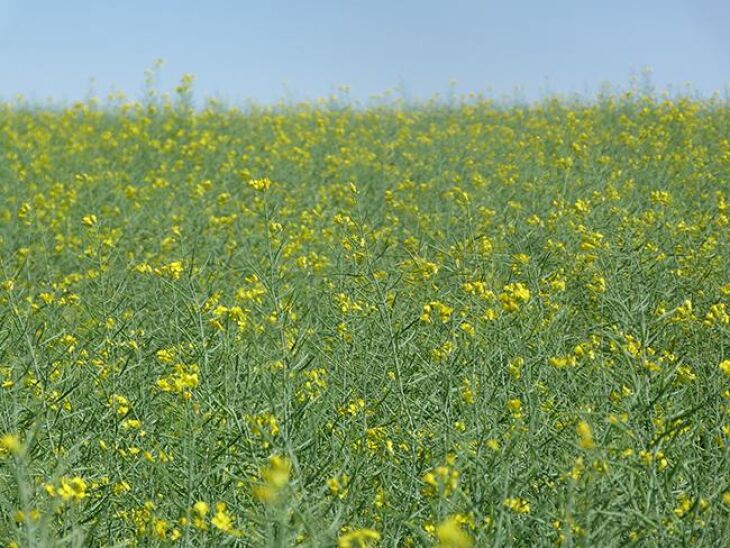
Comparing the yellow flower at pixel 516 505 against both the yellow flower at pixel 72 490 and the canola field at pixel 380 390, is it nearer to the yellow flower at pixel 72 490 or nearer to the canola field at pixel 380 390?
the canola field at pixel 380 390

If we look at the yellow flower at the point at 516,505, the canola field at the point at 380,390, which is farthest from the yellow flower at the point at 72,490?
the yellow flower at the point at 516,505

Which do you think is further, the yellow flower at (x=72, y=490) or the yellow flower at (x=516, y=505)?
the yellow flower at (x=516, y=505)

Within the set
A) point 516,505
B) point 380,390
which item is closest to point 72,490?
point 516,505

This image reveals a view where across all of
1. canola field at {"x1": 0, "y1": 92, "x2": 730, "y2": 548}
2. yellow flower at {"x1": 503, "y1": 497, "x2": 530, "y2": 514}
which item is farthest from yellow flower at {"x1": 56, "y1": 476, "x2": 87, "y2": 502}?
yellow flower at {"x1": 503, "y1": 497, "x2": 530, "y2": 514}

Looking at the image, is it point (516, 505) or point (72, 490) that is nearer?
point (72, 490)

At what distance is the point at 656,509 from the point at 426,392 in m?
1.22

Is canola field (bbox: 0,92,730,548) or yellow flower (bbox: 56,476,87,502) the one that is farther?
canola field (bbox: 0,92,730,548)


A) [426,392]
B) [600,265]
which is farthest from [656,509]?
[600,265]

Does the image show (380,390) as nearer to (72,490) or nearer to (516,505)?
(516,505)

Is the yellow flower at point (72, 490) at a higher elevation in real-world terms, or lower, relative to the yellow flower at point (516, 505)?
higher

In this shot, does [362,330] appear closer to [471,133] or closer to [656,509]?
[656,509]

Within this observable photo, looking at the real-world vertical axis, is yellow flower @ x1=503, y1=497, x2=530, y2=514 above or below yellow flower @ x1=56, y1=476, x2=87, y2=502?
below

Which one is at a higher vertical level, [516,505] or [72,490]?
[72,490]

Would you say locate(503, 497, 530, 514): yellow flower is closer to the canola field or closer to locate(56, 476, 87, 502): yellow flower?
the canola field
